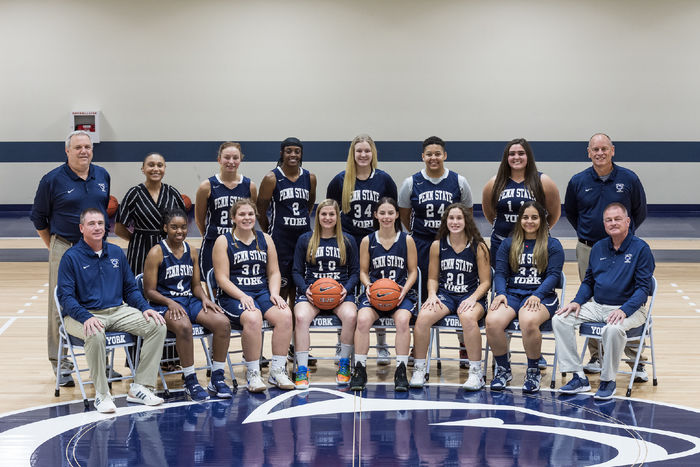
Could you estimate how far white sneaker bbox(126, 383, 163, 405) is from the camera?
4887 millimetres

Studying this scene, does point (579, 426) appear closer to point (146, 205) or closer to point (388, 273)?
point (388, 273)

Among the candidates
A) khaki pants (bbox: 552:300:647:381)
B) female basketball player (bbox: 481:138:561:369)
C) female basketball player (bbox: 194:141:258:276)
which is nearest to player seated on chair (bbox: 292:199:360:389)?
female basketball player (bbox: 194:141:258:276)

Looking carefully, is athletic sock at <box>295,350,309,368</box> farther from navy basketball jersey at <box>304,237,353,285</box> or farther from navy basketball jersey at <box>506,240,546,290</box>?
navy basketball jersey at <box>506,240,546,290</box>

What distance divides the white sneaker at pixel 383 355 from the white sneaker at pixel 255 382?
948 mm

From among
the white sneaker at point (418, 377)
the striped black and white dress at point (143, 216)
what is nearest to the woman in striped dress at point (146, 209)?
the striped black and white dress at point (143, 216)

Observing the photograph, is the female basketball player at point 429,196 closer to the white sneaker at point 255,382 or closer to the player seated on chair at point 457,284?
the player seated on chair at point 457,284

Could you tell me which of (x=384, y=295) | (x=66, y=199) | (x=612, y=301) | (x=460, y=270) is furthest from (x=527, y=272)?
(x=66, y=199)

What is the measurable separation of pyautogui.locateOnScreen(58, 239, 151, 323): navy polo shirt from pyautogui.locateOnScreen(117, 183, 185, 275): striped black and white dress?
1.23 feet

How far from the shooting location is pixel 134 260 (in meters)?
5.46

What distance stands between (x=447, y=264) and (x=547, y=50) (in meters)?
7.62

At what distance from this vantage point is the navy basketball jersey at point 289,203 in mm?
5680

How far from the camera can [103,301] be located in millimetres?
4930

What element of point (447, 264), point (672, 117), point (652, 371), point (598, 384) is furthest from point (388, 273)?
point (672, 117)

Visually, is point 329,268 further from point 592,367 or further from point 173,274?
point 592,367
